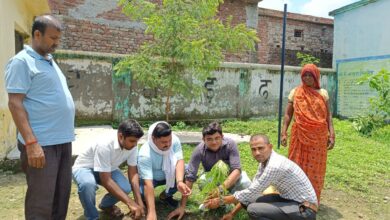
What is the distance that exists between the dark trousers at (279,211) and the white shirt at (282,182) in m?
0.05

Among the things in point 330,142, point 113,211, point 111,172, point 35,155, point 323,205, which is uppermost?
point 35,155

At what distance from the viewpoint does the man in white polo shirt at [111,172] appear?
294 cm

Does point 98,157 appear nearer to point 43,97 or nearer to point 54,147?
point 54,147

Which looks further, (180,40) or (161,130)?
(180,40)

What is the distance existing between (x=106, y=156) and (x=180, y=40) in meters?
3.45

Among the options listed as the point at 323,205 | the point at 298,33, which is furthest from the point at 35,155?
the point at 298,33

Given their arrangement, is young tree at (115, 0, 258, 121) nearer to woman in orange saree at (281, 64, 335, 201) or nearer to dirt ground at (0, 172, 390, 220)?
woman in orange saree at (281, 64, 335, 201)

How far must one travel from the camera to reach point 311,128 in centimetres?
369

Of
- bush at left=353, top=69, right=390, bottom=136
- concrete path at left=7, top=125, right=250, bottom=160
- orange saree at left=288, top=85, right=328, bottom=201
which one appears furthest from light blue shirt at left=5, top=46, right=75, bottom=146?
bush at left=353, top=69, right=390, bottom=136

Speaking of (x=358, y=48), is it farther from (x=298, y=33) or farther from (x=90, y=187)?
(x=90, y=187)

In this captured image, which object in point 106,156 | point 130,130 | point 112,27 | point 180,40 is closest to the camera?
point 130,130

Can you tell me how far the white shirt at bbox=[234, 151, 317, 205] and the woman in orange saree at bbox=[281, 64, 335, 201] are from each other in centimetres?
77

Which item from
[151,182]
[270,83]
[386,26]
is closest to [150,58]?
[151,182]

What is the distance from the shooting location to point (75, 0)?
9539mm
